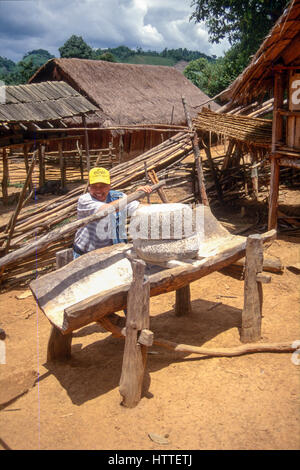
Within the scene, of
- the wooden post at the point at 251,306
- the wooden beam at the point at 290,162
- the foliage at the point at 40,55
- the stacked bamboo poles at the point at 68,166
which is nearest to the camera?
the wooden post at the point at 251,306

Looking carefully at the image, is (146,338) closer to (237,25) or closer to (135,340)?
(135,340)

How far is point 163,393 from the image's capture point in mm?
3340

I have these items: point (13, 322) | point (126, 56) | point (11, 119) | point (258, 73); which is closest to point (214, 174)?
point (258, 73)

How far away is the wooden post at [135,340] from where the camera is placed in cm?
A: 304

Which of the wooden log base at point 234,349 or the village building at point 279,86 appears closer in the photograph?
the wooden log base at point 234,349

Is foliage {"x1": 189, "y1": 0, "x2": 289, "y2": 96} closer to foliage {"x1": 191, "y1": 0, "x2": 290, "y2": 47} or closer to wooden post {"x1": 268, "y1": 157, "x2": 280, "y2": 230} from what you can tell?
foliage {"x1": 191, "y1": 0, "x2": 290, "y2": 47}

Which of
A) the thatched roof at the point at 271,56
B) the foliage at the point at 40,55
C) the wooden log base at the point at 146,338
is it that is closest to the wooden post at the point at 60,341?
the wooden log base at the point at 146,338

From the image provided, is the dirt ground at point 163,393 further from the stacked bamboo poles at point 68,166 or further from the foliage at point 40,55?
the foliage at point 40,55

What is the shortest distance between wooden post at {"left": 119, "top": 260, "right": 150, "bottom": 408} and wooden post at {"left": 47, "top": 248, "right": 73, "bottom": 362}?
3.03 ft

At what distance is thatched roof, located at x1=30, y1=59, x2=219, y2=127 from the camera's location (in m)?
16.0

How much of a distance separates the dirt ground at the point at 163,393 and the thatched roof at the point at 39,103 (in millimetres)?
6483

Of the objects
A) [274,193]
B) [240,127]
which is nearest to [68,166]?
[240,127]

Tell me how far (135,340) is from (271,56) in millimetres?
5005

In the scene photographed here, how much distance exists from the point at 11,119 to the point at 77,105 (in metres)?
2.95
